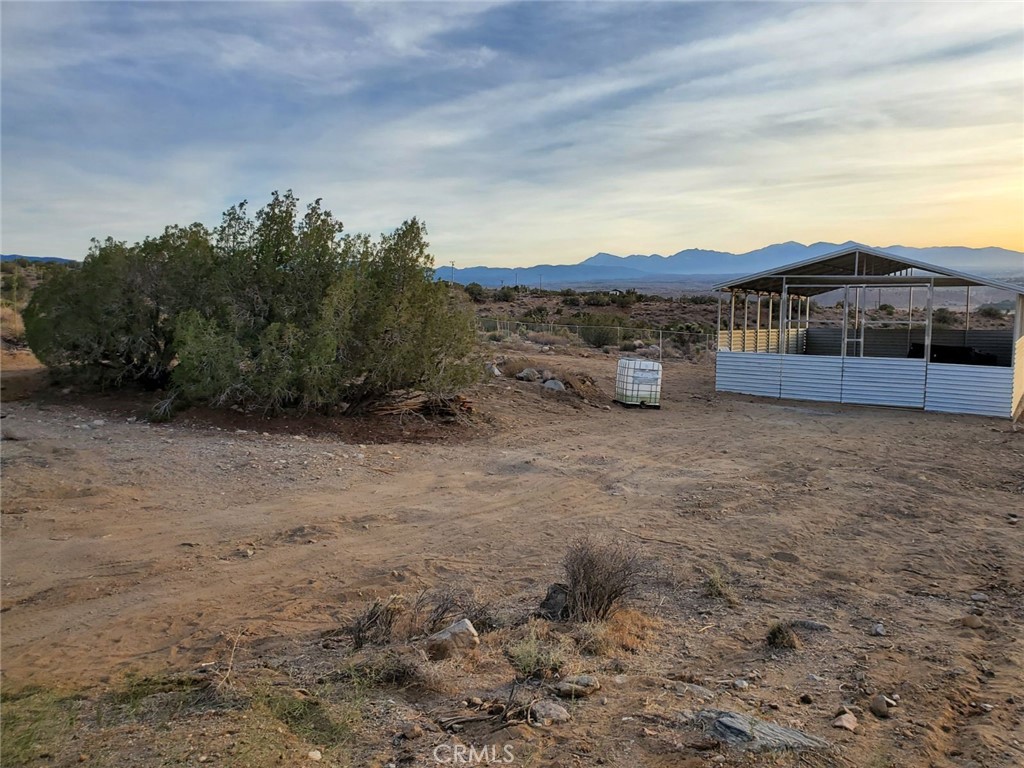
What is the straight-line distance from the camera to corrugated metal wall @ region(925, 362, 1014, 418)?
54.9ft

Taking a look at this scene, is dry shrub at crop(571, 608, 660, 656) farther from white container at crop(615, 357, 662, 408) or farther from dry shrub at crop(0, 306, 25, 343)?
dry shrub at crop(0, 306, 25, 343)

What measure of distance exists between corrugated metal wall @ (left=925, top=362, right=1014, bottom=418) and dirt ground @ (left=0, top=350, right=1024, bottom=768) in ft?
15.0

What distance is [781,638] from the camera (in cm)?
501

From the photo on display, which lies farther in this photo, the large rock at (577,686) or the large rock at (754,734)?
the large rock at (577,686)

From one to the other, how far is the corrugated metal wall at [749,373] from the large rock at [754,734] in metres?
16.8

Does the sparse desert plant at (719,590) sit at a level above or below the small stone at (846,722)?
below

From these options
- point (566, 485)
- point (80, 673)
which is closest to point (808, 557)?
point (566, 485)

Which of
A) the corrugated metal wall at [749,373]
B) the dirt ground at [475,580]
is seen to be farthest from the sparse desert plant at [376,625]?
the corrugated metal wall at [749,373]

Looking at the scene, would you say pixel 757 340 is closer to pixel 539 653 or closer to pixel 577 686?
pixel 539 653

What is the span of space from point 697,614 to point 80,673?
13.7 feet

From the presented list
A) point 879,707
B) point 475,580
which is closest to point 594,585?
point 475,580

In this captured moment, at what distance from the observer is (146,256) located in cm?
1355

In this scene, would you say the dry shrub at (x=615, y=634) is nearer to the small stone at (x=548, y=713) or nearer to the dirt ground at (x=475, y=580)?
the dirt ground at (x=475, y=580)

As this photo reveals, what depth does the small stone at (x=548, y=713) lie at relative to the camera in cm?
388
